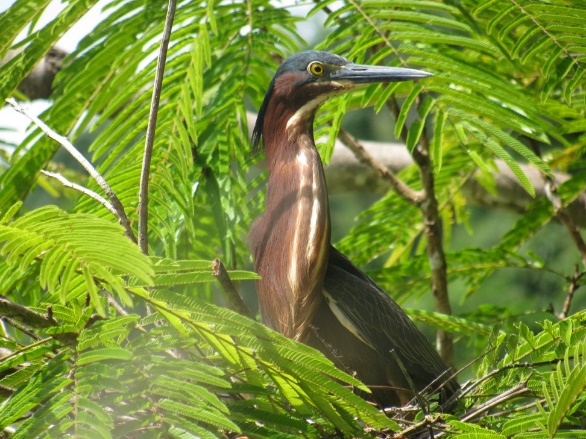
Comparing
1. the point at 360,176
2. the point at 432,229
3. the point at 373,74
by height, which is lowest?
the point at 432,229

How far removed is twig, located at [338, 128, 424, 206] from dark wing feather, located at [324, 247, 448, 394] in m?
0.82

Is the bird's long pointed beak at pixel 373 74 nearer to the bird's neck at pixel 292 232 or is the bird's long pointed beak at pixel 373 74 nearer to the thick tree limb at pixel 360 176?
the bird's neck at pixel 292 232

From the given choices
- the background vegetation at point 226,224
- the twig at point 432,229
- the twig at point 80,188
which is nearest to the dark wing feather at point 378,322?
the background vegetation at point 226,224

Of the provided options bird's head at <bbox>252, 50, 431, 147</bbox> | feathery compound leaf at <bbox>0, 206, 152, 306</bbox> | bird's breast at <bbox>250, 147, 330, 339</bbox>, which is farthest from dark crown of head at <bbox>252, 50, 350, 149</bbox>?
feathery compound leaf at <bbox>0, 206, 152, 306</bbox>

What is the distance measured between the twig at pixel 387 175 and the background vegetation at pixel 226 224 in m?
0.01

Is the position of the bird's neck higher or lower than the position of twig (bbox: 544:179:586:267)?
higher

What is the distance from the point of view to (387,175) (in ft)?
14.5

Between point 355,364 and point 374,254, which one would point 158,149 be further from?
point 374,254

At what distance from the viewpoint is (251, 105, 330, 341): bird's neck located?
129 inches

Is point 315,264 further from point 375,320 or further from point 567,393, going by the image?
point 567,393

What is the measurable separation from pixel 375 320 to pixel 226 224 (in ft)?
2.32

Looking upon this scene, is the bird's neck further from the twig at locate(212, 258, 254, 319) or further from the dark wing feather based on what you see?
the twig at locate(212, 258, 254, 319)

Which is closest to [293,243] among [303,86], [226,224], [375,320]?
[226,224]

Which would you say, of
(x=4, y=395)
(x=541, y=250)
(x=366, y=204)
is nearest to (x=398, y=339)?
(x=4, y=395)
